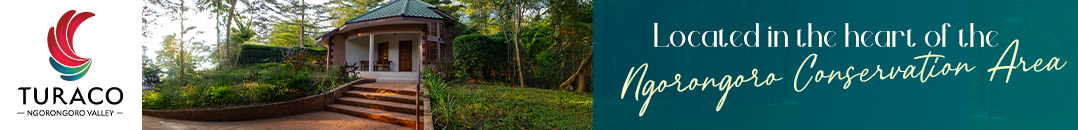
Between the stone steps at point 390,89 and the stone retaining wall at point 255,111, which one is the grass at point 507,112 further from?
the stone retaining wall at point 255,111

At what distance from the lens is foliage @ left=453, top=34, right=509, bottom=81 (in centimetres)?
797

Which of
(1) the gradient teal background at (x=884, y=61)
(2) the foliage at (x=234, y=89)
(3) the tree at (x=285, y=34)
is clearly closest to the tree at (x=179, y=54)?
(2) the foliage at (x=234, y=89)

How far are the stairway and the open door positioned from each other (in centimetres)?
489

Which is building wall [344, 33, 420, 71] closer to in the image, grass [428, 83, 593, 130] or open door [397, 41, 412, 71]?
open door [397, 41, 412, 71]

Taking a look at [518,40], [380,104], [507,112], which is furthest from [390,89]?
[518,40]

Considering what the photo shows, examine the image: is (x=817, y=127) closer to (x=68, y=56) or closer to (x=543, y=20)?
(x=543, y=20)

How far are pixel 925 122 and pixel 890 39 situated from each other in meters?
1.75

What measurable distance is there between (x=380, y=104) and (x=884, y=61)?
674 centimetres

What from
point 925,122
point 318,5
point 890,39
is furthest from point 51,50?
point 318,5

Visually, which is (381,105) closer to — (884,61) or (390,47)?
(884,61)

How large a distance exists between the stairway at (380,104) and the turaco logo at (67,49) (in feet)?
8.07

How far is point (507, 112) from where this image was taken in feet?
14.9

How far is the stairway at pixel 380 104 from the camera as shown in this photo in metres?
4.78

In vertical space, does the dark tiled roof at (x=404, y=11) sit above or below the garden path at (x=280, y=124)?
above
